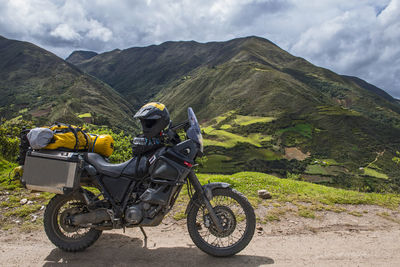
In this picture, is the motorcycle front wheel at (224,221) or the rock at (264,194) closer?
the motorcycle front wheel at (224,221)

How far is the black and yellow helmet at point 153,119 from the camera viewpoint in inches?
171

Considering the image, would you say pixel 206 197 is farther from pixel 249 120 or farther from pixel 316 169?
pixel 249 120

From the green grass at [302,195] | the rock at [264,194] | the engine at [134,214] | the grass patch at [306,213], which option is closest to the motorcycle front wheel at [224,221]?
the engine at [134,214]

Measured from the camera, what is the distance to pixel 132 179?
4.59m

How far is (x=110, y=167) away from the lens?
185 inches

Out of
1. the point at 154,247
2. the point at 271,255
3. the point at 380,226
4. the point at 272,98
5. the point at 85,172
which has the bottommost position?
the point at 154,247

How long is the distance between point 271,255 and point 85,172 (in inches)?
142

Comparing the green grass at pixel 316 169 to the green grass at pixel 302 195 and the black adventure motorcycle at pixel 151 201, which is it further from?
the black adventure motorcycle at pixel 151 201

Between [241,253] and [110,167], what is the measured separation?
9.15ft

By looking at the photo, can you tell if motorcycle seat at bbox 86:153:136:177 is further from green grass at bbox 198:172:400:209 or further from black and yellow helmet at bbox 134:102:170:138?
green grass at bbox 198:172:400:209

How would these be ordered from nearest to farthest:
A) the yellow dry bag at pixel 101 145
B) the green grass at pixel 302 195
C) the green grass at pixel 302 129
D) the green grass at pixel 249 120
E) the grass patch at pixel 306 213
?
the yellow dry bag at pixel 101 145, the grass patch at pixel 306 213, the green grass at pixel 302 195, the green grass at pixel 302 129, the green grass at pixel 249 120

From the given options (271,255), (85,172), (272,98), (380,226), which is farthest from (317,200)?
(272,98)

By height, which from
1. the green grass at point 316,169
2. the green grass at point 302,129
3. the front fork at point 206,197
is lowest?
the green grass at point 316,169

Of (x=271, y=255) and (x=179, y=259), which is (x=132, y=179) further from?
(x=271, y=255)
